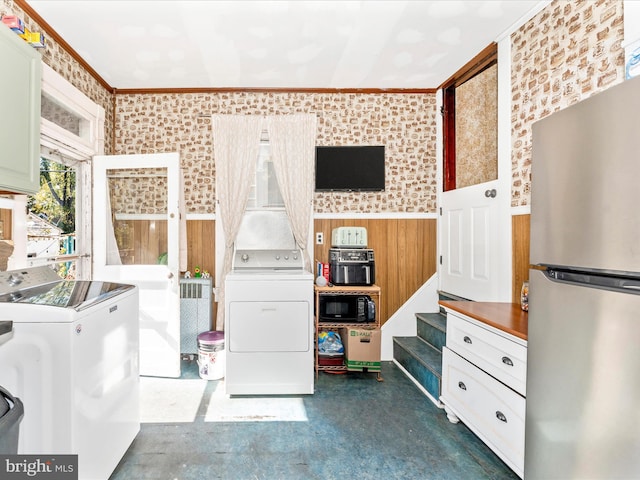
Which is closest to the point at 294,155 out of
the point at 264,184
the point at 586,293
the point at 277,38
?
the point at 264,184

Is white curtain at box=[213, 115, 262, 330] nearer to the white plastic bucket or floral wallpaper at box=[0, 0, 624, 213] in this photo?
floral wallpaper at box=[0, 0, 624, 213]

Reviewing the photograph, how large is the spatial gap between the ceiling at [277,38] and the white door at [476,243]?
1152mm

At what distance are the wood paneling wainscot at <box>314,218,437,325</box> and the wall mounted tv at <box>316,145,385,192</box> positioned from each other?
372 mm

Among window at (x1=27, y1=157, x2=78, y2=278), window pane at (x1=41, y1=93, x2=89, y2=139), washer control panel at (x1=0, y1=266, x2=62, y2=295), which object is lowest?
washer control panel at (x1=0, y1=266, x2=62, y2=295)

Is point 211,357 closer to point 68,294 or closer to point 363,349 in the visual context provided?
point 363,349

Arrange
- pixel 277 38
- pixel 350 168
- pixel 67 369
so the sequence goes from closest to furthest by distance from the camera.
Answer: pixel 67 369 → pixel 277 38 → pixel 350 168

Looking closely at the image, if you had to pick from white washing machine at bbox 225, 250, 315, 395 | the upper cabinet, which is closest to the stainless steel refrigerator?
white washing machine at bbox 225, 250, 315, 395

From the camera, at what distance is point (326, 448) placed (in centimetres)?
196

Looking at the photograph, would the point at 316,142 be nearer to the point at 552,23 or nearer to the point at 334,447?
the point at 552,23

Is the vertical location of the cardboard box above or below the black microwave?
below

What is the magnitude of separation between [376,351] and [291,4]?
2.62 m

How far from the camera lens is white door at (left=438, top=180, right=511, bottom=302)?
2479 mm

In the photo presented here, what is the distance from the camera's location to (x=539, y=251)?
1315 mm

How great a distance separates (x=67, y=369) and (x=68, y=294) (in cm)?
39
